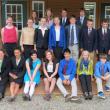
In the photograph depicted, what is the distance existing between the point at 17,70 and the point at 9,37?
3.02 ft

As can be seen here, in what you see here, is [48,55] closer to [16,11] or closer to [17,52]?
[17,52]

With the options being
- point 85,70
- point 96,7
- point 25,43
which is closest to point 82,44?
point 85,70

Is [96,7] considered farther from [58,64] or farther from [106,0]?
[58,64]

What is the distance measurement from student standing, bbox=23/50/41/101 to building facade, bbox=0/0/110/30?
4.67 m

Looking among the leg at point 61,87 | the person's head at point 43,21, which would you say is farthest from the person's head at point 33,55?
the leg at point 61,87

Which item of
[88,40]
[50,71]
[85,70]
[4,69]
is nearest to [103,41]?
[88,40]

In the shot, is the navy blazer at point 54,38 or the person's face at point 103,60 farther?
the navy blazer at point 54,38

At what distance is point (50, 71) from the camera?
1030 cm

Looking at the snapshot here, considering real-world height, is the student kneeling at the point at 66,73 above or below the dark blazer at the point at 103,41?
below

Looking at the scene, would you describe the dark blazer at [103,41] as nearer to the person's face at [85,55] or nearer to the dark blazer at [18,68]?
the person's face at [85,55]

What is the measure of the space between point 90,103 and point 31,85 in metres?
1.54

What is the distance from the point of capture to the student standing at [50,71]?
10.1 m

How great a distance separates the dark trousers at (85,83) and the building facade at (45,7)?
5007 mm

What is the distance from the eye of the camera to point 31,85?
32.9 feet
